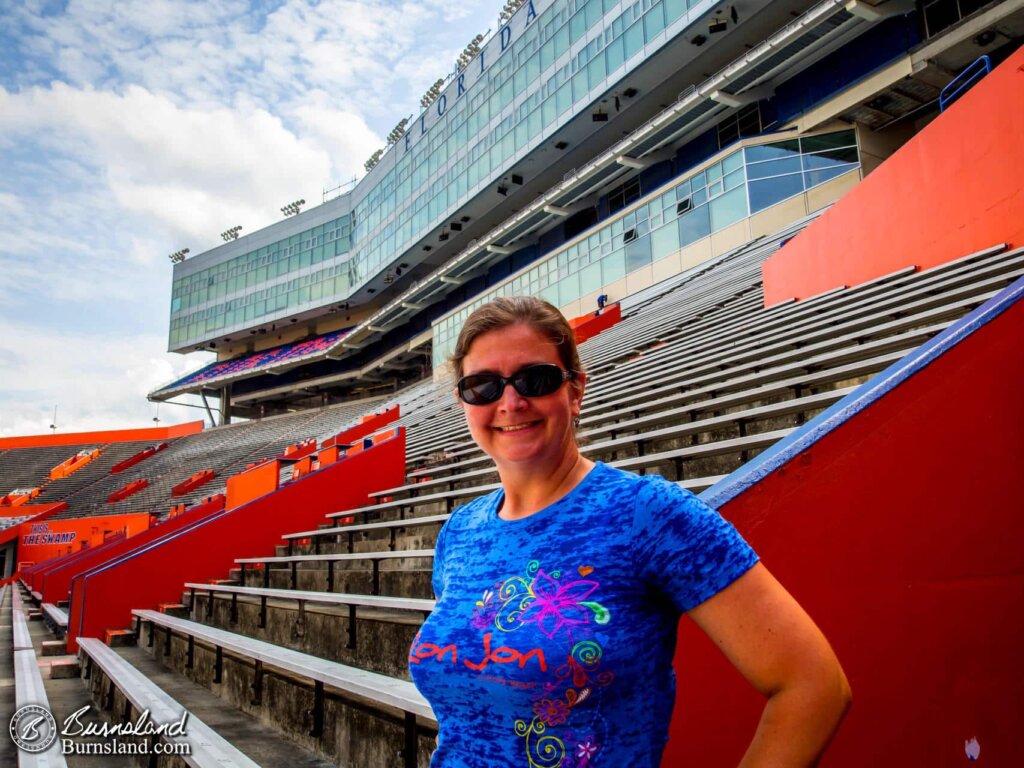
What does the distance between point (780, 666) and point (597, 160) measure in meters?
24.1

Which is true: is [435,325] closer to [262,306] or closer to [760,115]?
[760,115]

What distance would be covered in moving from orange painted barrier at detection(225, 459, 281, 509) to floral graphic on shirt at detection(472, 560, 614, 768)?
6.91 m

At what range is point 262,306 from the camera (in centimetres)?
4497

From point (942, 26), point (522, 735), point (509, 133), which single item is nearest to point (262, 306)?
point (509, 133)

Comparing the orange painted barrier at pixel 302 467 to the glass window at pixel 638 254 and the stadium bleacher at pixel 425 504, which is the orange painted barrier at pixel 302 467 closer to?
the stadium bleacher at pixel 425 504

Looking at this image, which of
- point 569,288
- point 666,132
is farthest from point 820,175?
point 569,288

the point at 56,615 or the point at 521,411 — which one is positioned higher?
the point at 521,411

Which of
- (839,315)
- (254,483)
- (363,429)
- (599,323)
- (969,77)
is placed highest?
(969,77)

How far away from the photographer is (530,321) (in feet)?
4.17

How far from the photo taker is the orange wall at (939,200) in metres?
4.69

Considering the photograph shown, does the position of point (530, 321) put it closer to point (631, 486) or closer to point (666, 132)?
point (631, 486)

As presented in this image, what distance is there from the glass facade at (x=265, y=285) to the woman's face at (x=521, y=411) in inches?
1617

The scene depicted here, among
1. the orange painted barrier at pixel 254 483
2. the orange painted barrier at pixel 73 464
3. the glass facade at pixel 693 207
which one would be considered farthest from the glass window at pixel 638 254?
the orange painted barrier at pixel 73 464

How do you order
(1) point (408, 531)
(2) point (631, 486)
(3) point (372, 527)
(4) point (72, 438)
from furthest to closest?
(4) point (72, 438)
(3) point (372, 527)
(1) point (408, 531)
(2) point (631, 486)
